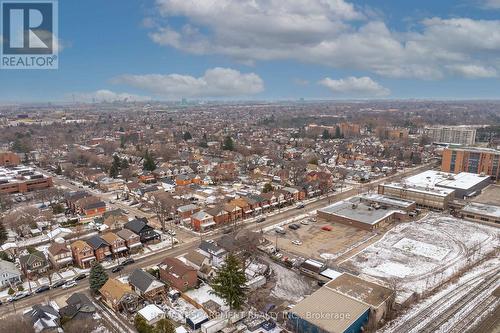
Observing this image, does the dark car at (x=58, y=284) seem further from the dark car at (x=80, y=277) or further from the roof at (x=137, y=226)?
the roof at (x=137, y=226)

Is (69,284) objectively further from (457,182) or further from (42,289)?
(457,182)

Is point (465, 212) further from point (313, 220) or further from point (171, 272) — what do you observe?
point (171, 272)

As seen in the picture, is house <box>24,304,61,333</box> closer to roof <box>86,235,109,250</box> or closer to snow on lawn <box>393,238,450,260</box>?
roof <box>86,235,109,250</box>

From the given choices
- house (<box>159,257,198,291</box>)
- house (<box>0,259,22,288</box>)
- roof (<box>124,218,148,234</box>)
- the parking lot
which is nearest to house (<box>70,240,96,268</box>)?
house (<box>0,259,22,288</box>)

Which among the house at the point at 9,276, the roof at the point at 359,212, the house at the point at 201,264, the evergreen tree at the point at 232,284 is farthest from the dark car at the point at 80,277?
the roof at the point at 359,212

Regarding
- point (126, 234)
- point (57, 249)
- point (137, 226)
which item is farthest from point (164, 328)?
point (137, 226)
